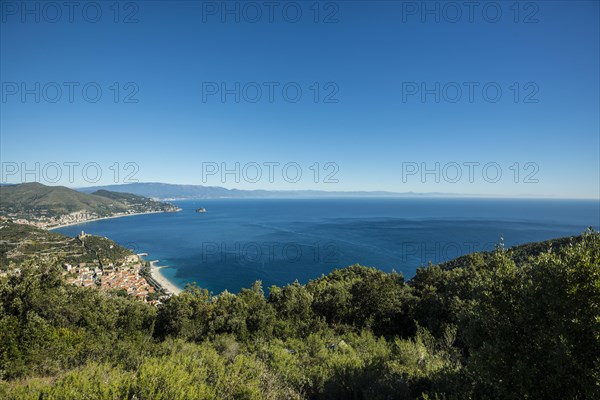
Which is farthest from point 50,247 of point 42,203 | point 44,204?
point 42,203

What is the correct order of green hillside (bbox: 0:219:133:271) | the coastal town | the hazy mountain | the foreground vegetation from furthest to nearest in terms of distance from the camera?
the hazy mountain
green hillside (bbox: 0:219:133:271)
the coastal town
the foreground vegetation

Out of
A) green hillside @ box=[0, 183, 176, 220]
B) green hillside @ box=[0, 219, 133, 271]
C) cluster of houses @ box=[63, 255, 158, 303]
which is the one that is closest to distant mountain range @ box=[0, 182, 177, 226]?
green hillside @ box=[0, 183, 176, 220]

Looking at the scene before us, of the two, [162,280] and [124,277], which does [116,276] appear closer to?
[124,277]

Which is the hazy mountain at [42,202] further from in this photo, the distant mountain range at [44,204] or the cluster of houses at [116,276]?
the cluster of houses at [116,276]

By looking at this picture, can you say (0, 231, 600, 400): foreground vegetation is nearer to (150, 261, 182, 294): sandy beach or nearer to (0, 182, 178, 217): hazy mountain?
(150, 261, 182, 294): sandy beach

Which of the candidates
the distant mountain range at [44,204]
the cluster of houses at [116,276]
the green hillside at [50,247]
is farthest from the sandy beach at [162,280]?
the distant mountain range at [44,204]
